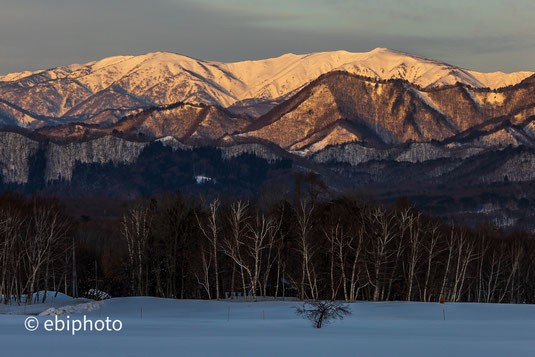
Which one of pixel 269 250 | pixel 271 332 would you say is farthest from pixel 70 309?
pixel 269 250

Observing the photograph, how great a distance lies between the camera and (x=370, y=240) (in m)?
124

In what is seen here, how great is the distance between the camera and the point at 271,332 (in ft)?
253

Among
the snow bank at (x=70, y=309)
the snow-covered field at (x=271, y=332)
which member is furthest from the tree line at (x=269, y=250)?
the snow bank at (x=70, y=309)

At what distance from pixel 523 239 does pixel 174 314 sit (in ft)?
343

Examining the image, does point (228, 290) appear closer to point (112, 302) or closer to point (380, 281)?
point (380, 281)

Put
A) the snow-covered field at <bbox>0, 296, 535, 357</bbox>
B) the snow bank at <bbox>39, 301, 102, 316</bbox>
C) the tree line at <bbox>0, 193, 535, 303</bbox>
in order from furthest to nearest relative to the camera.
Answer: the tree line at <bbox>0, 193, 535, 303</bbox> < the snow bank at <bbox>39, 301, 102, 316</bbox> < the snow-covered field at <bbox>0, 296, 535, 357</bbox>

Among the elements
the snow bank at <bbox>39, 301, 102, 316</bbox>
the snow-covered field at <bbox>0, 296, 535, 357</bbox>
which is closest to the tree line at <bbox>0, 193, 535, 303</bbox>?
the snow-covered field at <bbox>0, 296, 535, 357</bbox>

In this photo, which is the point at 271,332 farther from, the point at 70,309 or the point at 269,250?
the point at 269,250

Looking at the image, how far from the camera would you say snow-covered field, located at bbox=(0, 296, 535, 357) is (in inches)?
2464

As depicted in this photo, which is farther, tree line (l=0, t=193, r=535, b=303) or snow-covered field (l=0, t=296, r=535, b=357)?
tree line (l=0, t=193, r=535, b=303)

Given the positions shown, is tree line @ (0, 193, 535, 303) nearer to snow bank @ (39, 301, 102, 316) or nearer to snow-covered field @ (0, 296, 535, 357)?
snow-covered field @ (0, 296, 535, 357)

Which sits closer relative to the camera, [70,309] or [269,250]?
[70,309]

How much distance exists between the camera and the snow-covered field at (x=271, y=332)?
6259cm

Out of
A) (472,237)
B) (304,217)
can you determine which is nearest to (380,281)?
(304,217)
